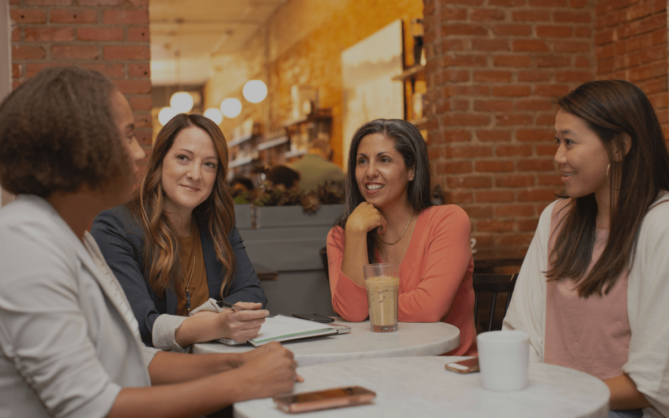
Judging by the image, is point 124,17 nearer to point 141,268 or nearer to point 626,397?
point 141,268

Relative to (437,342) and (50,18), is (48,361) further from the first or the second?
(50,18)

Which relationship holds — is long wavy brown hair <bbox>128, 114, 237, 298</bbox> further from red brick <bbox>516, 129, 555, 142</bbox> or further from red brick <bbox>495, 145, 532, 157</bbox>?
red brick <bbox>516, 129, 555, 142</bbox>

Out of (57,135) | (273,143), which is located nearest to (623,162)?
(57,135)

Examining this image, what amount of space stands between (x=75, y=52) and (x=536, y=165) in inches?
103

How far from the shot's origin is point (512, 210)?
142 inches

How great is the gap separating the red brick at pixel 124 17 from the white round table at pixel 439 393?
2461mm

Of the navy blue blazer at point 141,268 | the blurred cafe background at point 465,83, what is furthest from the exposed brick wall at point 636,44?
the navy blue blazer at point 141,268

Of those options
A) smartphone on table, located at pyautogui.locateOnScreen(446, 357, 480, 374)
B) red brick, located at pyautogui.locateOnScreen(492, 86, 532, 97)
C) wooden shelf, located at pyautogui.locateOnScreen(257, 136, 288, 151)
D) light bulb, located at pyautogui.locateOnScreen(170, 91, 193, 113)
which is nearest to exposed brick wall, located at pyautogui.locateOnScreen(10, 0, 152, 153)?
red brick, located at pyautogui.locateOnScreen(492, 86, 532, 97)

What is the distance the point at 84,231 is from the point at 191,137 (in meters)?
0.95

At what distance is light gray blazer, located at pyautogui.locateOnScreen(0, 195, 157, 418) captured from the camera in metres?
0.87

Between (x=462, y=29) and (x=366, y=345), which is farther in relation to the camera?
(x=462, y=29)

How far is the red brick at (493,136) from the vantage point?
3.54 meters

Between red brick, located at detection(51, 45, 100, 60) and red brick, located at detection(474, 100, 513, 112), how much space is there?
2.09 metres

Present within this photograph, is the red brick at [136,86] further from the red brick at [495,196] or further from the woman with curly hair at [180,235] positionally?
the red brick at [495,196]
